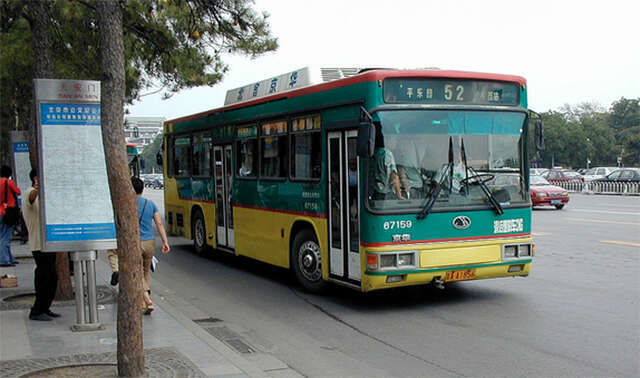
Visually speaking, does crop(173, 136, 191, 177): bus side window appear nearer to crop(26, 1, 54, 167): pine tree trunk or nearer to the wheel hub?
the wheel hub

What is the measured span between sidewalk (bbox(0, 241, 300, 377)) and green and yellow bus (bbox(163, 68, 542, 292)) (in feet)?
6.54

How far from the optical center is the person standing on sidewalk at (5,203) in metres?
12.9

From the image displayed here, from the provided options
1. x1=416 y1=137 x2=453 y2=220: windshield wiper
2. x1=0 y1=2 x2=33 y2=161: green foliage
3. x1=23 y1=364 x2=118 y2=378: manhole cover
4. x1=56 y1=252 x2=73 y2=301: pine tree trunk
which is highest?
x1=0 y1=2 x2=33 y2=161: green foliage

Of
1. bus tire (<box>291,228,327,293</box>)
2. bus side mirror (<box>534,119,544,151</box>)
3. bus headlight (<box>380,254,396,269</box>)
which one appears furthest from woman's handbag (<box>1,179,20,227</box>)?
bus side mirror (<box>534,119,544,151</box>)

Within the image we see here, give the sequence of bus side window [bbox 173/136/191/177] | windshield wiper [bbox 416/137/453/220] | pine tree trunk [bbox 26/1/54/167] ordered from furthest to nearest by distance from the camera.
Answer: bus side window [bbox 173/136/191/177]
pine tree trunk [bbox 26/1/54/167]
windshield wiper [bbox 416/137/453/220]

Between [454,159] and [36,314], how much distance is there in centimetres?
554

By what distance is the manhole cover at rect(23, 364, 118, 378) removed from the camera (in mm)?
5978

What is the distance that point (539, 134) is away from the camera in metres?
9.54

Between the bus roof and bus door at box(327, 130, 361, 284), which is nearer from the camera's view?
the bus roof

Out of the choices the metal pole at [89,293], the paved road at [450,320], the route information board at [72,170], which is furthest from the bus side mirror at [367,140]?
the metal pole at [89,293]

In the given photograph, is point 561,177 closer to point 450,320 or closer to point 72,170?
point 450,320

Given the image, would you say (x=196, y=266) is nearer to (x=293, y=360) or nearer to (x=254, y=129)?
(x=254, y=129)

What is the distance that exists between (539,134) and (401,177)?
2317 mm

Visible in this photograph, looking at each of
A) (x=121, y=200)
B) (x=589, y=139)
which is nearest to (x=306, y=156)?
(x=121, y=200)
